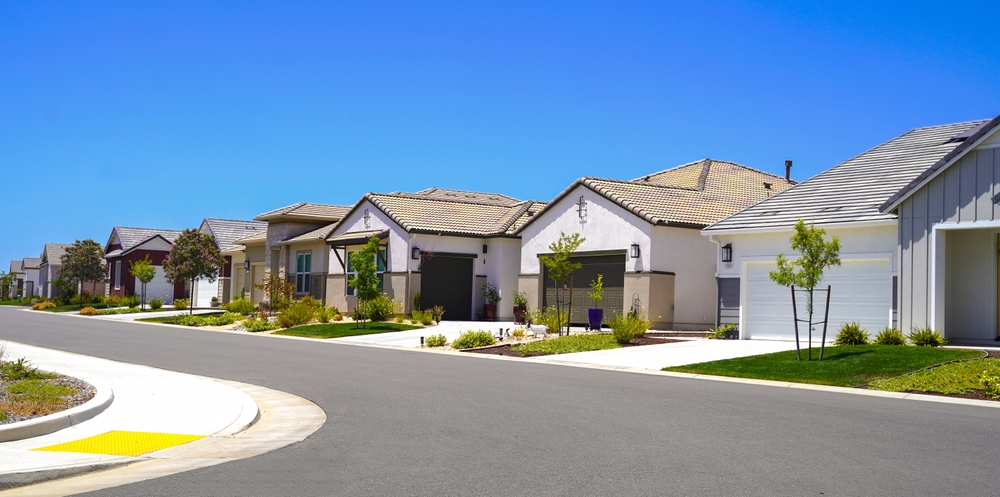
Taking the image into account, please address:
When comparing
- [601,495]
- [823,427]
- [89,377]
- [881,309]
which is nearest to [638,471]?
[601,495]

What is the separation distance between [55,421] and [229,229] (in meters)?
57.4

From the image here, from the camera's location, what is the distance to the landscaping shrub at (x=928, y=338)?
66.4 feet

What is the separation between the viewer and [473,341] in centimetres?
2653

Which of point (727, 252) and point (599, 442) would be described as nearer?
point (599, 442)

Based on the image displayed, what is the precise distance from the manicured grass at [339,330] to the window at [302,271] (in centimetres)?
1058

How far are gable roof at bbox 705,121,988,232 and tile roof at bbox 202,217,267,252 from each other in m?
42.2

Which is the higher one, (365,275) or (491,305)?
(365,275)

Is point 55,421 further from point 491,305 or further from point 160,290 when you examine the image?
point 160,290

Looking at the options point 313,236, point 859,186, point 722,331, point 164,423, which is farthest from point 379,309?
point 164,423

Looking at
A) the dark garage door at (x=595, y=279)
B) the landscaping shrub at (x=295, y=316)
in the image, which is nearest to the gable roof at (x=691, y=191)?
the dark garage door at (x=595, y=279)

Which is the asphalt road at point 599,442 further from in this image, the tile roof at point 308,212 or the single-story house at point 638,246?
the tile roof at point 308,212

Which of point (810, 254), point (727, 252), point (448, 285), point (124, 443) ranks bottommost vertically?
point (124, 443)

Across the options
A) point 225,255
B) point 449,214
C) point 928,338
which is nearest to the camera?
point 928,338

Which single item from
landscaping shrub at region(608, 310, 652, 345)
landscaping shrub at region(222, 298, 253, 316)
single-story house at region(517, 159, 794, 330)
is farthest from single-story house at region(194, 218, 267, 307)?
landscaping shrub at region(608, 310, 652, 345)
